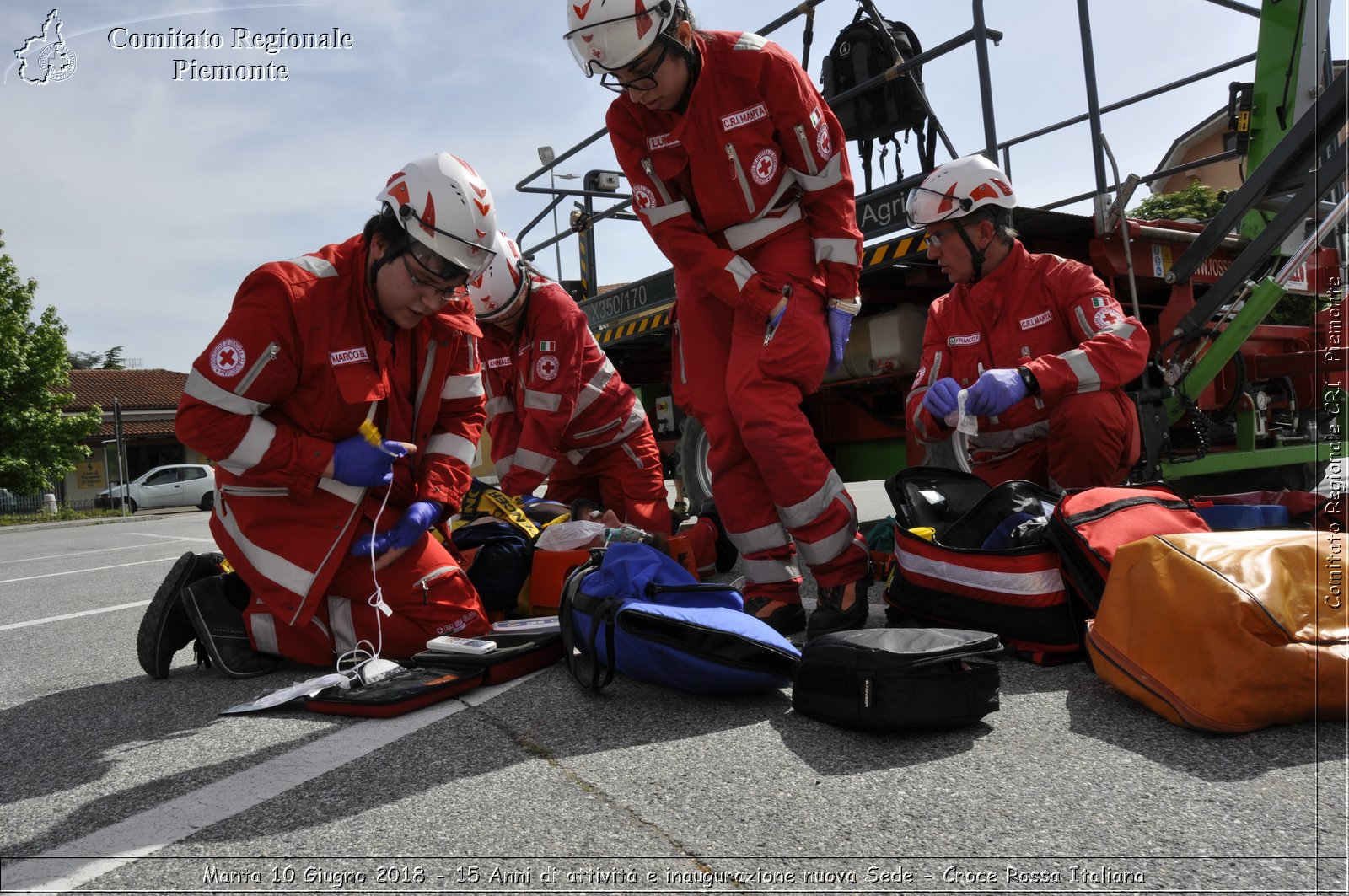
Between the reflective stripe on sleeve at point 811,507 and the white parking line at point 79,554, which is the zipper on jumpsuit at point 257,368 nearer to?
the reflective stripe on sleeve at point 811,507

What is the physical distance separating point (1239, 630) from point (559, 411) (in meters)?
3.17

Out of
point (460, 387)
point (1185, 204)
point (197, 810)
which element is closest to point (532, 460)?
point (460, 387)

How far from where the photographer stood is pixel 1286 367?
208 inches

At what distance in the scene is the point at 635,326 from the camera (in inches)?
268

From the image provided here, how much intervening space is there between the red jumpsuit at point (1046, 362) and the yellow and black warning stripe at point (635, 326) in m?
2.63

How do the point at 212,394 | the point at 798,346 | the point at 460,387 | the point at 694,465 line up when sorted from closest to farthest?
1. the point at 212,394
2. the point at 798,346
3. the point at 460,387
4. the point at 694,465

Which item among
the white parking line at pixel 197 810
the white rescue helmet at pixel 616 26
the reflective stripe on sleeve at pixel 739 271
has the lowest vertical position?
the white parking line at pixel 197 810

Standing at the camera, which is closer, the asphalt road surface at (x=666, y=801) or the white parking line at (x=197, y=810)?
the asphalt road surface at (x=666, y=801)

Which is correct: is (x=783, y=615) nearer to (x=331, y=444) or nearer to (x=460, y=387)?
(x=460, y=387)

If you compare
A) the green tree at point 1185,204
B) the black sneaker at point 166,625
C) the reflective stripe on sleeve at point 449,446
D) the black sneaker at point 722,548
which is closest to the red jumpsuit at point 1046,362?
the black sneaker at point 722,548

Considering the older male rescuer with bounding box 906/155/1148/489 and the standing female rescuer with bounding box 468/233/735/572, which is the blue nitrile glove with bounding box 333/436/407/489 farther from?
the older male rescuer with bounding box 906/155/1148/489

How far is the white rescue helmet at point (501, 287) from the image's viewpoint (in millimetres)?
4336

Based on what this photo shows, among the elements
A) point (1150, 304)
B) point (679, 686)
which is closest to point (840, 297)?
point (679, 686)

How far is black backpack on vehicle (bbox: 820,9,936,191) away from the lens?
5.66m
